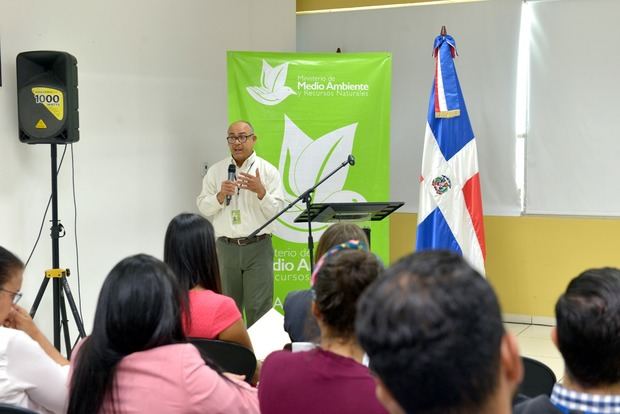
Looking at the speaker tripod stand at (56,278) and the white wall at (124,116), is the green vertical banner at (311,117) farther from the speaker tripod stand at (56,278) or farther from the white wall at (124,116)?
the speaker tripod stand at (56,278)

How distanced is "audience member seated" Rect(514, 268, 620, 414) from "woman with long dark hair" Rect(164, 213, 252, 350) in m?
1.25

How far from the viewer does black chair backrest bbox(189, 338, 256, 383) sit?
7.37 feet

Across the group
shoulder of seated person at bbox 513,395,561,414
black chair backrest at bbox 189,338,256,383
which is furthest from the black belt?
shoulder of seated person at bbox 513,395,561,414

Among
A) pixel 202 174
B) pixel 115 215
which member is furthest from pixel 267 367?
pixel 202 174

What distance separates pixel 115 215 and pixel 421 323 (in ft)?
13.7

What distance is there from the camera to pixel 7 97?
12.7ft

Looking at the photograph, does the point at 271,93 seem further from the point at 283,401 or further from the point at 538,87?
the point at 283,401

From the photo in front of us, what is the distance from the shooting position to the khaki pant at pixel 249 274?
4.75 metres

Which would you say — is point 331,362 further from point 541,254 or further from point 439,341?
point 541,254

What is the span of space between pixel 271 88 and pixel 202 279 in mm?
2829

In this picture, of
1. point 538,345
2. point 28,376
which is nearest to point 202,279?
point 28,376

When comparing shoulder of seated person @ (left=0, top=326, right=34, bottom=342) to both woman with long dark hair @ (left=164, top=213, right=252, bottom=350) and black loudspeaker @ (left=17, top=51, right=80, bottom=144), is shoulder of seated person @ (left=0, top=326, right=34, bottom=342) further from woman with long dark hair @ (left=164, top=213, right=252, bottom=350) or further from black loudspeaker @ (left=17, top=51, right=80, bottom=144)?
black loudspeaker @ (left=17, top=51, right=80, bottom=144)

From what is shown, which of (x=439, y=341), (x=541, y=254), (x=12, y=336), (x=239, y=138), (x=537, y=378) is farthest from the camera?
(x=541, y=254)

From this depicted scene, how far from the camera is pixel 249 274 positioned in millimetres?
4762
